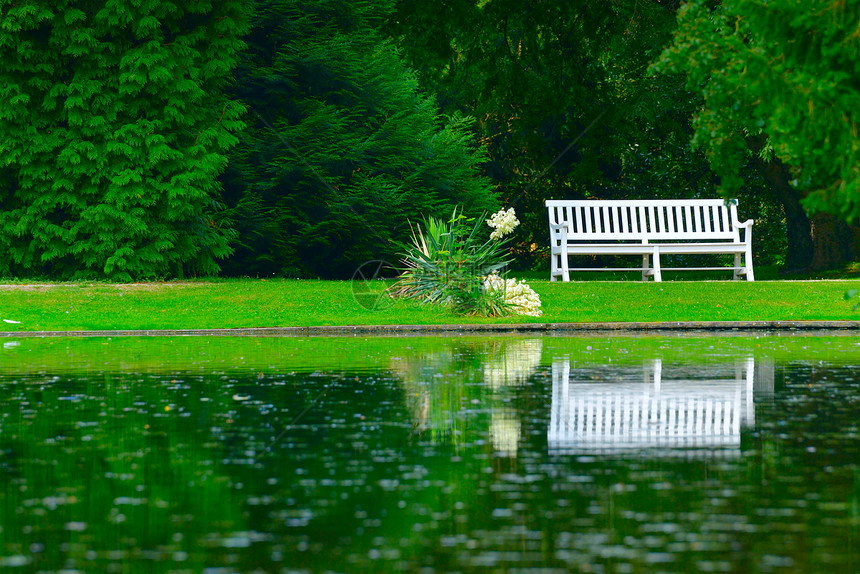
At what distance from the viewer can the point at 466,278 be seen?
19562mm

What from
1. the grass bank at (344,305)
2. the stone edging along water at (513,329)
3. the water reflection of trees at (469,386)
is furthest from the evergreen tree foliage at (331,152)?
the water reflection of trees at (469,386)

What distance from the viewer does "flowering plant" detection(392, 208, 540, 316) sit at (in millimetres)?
19297

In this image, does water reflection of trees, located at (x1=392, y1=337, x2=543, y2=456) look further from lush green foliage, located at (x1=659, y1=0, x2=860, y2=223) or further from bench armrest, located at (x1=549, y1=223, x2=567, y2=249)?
bench armrest, located at (x1=549, y1=223, x2=567, y2=249)

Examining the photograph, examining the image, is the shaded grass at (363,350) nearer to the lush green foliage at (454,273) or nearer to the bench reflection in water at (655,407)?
the bench reflection in water at (655,407)

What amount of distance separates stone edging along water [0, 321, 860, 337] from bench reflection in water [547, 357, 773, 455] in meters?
4.88

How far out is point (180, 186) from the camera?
24.8 meters

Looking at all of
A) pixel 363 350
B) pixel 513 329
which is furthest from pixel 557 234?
pixel 363 350

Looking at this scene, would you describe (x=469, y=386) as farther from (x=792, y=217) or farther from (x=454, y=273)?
(x=792, y=217)

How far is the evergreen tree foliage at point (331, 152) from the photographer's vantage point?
1115 inches

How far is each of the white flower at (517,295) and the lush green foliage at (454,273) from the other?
0.40 ft

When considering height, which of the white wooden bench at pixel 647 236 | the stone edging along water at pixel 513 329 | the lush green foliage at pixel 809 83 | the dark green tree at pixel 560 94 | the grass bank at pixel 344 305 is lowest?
the stone edging along water at pixel 513 329

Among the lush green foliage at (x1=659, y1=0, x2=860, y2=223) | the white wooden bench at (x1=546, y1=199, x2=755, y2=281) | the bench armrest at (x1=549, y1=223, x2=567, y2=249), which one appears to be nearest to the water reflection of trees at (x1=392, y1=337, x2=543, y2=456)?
the lush green foliage at (x1=659, y1=0, x2=860, y2=223)

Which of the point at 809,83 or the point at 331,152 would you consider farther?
the point at 331,152

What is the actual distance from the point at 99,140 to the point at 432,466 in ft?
62.7
